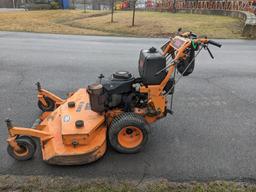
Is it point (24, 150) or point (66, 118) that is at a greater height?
point (66, 118)

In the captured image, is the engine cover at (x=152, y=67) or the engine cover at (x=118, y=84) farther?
the engine cover at (x=118, y=84)

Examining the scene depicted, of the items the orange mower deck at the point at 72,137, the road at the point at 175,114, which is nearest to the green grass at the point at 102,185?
the road at the point at 175,114

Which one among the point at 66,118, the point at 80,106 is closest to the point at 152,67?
the point at 80,106

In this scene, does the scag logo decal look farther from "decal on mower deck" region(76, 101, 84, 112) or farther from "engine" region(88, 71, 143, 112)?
"engine" region(88, 71, 143, 112)

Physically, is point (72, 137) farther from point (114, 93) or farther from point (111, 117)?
point (114, 93)

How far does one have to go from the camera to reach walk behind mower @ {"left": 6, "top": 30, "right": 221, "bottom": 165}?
3.49m

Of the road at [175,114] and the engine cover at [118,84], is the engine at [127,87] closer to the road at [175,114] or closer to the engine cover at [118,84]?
the engine cover at [118,84]

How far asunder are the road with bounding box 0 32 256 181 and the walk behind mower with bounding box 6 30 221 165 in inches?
7.7

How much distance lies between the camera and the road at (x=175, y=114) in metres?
3.54

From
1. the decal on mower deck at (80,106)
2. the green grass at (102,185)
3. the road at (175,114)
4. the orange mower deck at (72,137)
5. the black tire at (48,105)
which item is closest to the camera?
the green grass at (102,185)

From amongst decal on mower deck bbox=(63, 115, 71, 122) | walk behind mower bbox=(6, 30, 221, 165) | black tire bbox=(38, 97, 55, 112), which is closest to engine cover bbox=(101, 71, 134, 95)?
walk behind mower bbox=(6, 30, 221, 165)

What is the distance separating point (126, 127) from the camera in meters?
3.70

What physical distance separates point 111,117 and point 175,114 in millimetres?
1623

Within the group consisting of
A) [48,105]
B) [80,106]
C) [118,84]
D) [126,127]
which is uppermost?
[118,84]
